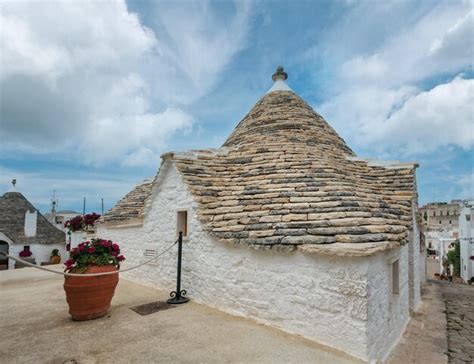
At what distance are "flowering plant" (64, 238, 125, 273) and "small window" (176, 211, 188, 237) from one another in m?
1.62

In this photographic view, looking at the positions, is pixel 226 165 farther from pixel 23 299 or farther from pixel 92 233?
pixel 92 233

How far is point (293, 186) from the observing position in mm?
5441

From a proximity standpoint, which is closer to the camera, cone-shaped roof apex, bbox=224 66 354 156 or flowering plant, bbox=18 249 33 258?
cone-shaped roof apex, bbox=224 66 354 156

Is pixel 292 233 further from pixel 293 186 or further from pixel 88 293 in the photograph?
pixel 88 293

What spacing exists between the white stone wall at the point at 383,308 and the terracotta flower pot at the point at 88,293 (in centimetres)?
415

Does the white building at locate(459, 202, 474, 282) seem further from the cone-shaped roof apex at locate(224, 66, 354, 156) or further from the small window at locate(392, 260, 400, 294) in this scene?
the small window at locate(392, 260, 400, 294)

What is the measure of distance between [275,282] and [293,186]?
72.8 inches

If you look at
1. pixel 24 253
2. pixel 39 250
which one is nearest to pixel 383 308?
pixel 24 253

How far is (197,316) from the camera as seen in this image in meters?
4.95

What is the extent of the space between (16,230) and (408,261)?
21.1 m

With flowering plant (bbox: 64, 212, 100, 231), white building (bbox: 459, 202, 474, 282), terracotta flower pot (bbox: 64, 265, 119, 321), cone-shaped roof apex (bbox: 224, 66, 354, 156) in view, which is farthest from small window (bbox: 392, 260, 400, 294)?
white building (bbox: 459, 202, 474, 282)

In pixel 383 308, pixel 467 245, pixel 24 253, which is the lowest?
pixel 24 253

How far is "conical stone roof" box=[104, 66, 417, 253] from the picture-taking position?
4406 millimetres

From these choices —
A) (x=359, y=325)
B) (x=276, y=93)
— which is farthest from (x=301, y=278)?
(x=276, y=93)
